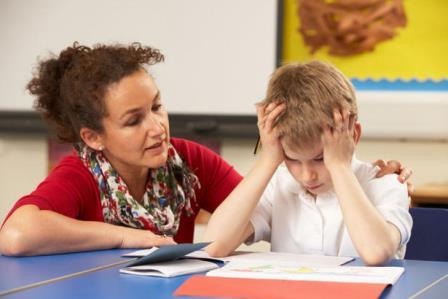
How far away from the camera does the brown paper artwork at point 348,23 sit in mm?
3520

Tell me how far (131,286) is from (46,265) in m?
0.36

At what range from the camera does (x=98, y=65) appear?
2174 mm

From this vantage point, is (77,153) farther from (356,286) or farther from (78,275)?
(356,286)

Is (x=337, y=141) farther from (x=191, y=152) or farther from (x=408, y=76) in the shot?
(x=408, y=76)

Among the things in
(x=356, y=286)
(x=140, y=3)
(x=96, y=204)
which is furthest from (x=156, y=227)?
(x=140, y=3)

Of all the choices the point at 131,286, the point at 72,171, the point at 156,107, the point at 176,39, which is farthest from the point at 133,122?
the point at 176,39

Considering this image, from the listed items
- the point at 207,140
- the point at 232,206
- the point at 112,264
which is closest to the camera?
the point at 112,264

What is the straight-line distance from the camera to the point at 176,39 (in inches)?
155

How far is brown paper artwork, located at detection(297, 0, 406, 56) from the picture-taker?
11.5ft

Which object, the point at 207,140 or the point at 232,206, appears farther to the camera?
the point at 207,140

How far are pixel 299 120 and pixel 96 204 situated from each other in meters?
0.65

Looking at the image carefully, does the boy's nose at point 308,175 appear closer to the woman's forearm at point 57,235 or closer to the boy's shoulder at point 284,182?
the boy's shoulder at point 284,182

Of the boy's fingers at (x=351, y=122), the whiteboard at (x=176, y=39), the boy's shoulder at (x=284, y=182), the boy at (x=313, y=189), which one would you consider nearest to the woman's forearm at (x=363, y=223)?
the boy at (x=313, y=189)

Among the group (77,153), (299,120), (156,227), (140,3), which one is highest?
(140,3)
